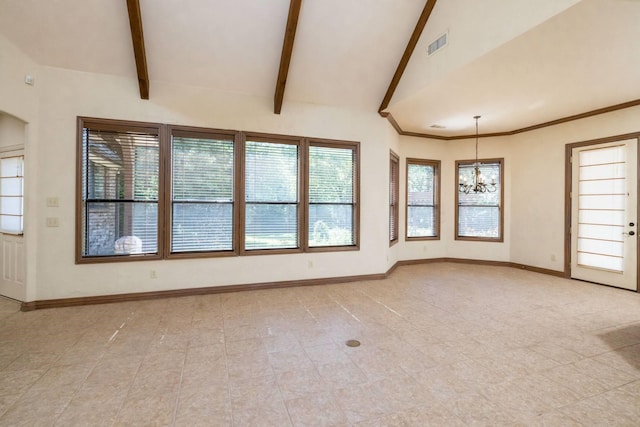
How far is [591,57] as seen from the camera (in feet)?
10.9

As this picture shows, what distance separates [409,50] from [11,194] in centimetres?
591

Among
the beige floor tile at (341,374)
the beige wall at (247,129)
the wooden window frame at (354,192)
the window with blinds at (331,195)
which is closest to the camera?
the beige floor tile at (341,374)

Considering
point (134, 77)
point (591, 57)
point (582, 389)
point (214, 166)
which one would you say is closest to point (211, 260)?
point (214, 166)

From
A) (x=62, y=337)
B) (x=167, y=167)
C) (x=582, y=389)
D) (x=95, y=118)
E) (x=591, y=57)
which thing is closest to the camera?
(x=582, y=389)

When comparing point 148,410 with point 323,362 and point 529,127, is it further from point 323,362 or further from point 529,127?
point 529,127

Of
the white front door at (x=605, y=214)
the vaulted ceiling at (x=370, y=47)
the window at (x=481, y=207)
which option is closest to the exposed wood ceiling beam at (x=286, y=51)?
the vaulted ceiling at (x=370, y=47)

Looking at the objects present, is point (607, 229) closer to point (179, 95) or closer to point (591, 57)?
point (591, 57)

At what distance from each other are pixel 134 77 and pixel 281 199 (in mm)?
2596

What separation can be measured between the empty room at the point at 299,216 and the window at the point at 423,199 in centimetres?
62

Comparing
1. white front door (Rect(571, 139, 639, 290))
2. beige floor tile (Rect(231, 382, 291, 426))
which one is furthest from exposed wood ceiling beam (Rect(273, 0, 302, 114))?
white front door (Rect(571, 139, 639, 290))

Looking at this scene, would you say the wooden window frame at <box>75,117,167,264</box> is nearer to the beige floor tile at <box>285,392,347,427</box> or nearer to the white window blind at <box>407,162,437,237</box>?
the beige floor tile at <box>285,392,347,427</box>

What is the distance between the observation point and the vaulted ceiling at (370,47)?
10.0 ft

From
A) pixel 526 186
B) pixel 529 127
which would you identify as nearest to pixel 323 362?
pixel 526 186

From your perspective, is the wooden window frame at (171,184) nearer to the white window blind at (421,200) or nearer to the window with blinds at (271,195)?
the window with blinds at (271,195)
